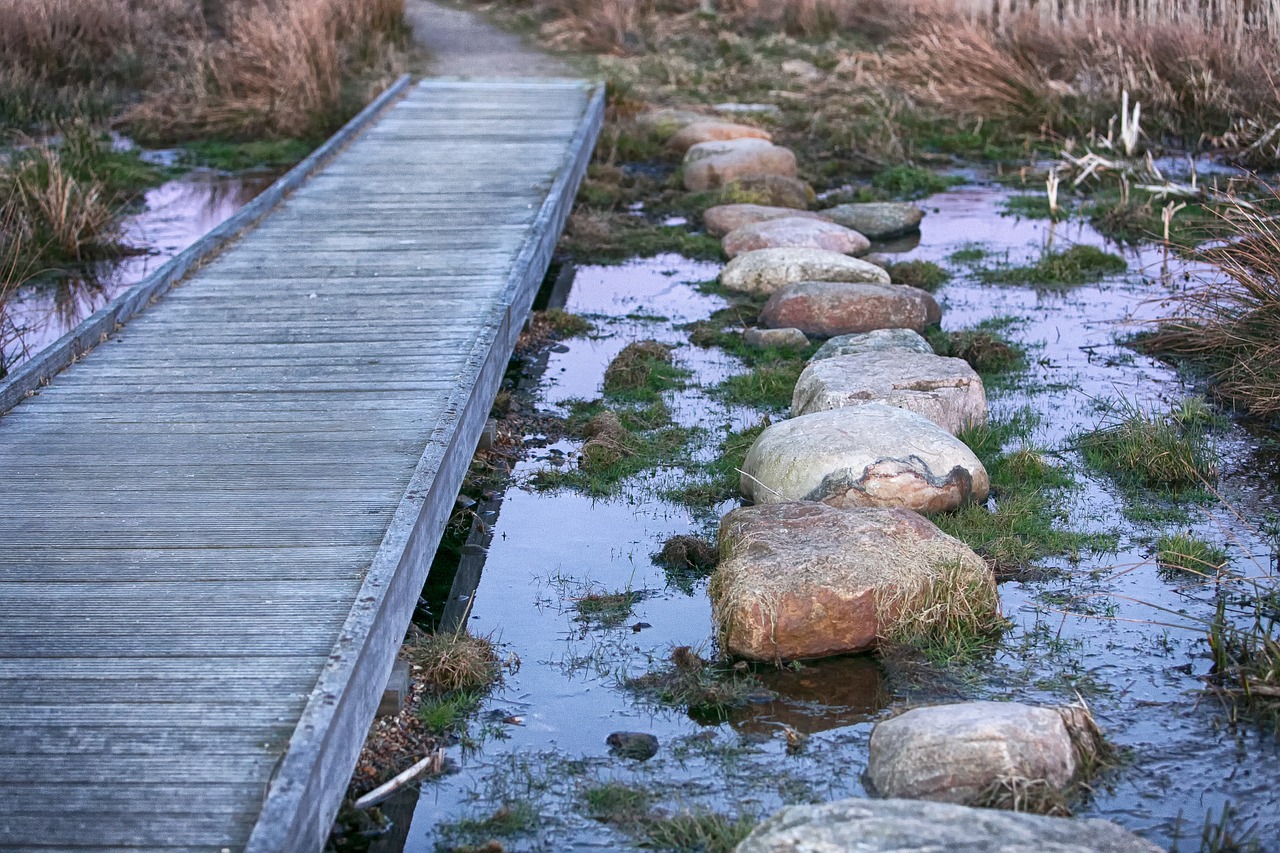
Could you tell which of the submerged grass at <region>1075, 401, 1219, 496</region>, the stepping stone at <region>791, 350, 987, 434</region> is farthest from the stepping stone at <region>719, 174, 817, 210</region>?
the submerged grass at <region>1075, 401, 1219, 496</region>

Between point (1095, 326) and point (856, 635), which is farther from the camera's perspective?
point (1095, 326)

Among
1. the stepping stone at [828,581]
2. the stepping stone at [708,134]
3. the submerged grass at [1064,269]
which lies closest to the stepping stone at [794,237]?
the submerged grass at [1064,269]

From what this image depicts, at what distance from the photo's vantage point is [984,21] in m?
14.5

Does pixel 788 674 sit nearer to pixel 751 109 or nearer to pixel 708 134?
pixel 708 134

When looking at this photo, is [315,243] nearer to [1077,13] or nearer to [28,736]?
[28,736]

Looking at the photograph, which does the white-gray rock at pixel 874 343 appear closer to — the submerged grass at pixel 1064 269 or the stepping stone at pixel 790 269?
the stepping stone at pixel 790 269

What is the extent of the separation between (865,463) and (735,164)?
6.18m

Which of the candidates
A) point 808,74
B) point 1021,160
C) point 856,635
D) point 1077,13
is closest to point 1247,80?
point 1021,160

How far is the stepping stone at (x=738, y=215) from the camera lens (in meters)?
10.0

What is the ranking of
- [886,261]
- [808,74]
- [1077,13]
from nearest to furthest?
[886,261] < [1077,13] < [808,74]

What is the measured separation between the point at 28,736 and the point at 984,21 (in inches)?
508

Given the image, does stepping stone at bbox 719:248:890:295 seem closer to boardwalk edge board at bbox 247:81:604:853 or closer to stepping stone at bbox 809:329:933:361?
stepping stone at bbox 809:329:933:361

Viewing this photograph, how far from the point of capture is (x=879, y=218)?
10242 mm

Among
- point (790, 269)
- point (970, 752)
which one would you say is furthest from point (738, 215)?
point (970, 752)
